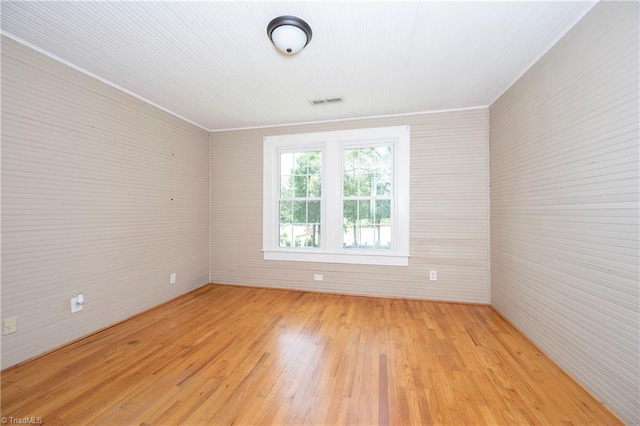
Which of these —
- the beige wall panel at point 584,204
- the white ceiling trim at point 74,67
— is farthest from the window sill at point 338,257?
the white ceiling trim at point 74,67

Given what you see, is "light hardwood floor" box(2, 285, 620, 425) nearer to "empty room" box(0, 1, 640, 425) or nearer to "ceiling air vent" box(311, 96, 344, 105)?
"empty room" box(0, 1, 640, 425)

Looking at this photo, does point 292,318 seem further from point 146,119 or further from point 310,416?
point 146,119

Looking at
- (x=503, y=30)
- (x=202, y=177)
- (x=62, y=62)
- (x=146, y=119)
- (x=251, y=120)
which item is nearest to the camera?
(x=503, y=30)

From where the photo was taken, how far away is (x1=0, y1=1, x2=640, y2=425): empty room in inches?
63.9

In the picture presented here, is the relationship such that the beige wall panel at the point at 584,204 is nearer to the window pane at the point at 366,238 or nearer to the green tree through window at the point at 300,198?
the window pane at the point at 366,238

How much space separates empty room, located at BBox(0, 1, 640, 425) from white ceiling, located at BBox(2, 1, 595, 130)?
0.02 metres

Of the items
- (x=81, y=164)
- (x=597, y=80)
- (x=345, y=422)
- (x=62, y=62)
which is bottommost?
(x=345, y=422)

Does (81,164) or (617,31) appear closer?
(617,31)

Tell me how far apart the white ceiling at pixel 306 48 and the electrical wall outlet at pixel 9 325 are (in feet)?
7.41

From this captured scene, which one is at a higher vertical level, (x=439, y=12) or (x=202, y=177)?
(x=439, y=12)

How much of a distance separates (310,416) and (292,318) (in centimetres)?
144

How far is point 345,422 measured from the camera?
1.49 meters

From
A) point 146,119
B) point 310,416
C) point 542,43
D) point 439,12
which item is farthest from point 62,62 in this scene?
point 542,43

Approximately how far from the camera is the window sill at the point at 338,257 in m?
3.60
